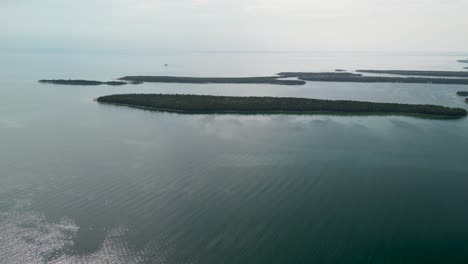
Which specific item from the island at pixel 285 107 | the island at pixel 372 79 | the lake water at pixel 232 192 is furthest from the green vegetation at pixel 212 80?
the lake water at pixel 232 192

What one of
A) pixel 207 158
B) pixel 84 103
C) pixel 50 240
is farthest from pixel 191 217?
pixel 84 103

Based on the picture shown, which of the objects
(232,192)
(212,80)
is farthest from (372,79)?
(232,192)

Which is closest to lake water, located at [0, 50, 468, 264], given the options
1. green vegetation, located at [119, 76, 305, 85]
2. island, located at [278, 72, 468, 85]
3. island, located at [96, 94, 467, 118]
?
island, located at [96, 94, 467, 118]

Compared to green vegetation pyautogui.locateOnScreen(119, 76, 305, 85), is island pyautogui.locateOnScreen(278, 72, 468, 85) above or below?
above

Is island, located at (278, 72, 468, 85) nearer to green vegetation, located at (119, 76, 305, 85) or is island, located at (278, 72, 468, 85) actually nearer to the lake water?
green vegetation, located at (119, 76, 305, 85)

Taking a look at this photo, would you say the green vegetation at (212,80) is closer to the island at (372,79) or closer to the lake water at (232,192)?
the island at (372,79)

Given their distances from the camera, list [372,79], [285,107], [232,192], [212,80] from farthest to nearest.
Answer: [372,79], [212,80], [285,107], [232,192]

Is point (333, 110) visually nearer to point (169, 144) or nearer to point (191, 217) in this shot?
point (169, 144)

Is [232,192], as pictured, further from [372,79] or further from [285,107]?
[372,79]
